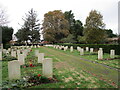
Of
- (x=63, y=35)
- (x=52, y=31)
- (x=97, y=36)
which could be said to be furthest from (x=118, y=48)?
(x=63, y=35)

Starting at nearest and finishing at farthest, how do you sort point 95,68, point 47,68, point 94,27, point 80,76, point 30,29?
point 47,68, point 80,76, point 95,68, point 94,27, point 30,29

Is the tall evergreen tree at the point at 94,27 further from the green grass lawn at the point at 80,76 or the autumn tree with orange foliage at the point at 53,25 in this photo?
the autumn tree with orange foliage at the point at 53,25

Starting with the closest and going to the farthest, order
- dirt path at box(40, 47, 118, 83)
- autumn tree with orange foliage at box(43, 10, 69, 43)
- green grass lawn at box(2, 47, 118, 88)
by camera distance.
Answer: green grass lawn at box(2, 47, 118, 88)
dirt path at box(40, 47, 118, 83)
autumn tree with orange foliage at box(43, 10, 69, 43)

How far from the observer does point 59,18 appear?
47781 millimetres

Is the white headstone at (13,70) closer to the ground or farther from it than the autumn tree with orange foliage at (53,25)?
closer to the ground

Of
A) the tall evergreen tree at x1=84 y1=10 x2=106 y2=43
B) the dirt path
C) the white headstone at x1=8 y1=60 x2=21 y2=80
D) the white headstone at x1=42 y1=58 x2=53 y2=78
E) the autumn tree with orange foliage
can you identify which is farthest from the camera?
the autumn tree with orange foliage

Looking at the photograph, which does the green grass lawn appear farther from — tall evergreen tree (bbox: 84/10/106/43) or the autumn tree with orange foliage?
the autumn tree with orange foliage

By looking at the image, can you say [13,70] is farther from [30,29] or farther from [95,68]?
[30,29]

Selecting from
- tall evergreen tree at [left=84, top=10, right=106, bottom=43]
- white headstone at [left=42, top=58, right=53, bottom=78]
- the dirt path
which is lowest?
the dirt path

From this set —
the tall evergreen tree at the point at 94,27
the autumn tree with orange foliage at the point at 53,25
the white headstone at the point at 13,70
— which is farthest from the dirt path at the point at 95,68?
the autumn tree with orange foliage at the point at 53,25

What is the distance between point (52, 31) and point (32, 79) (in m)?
42.3

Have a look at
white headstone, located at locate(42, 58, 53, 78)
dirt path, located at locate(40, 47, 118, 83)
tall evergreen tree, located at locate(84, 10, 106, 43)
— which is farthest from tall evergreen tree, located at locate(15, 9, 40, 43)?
white headstone, located at locate(42, 58, 53, 78)

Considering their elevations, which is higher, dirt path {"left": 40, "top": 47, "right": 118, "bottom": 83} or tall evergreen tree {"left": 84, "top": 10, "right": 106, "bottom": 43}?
tall evergreen tree {"left": 84, "top": 10, "right": 106, "bottom": 43}

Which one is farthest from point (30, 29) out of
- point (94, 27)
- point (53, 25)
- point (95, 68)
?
point (95, 68)
